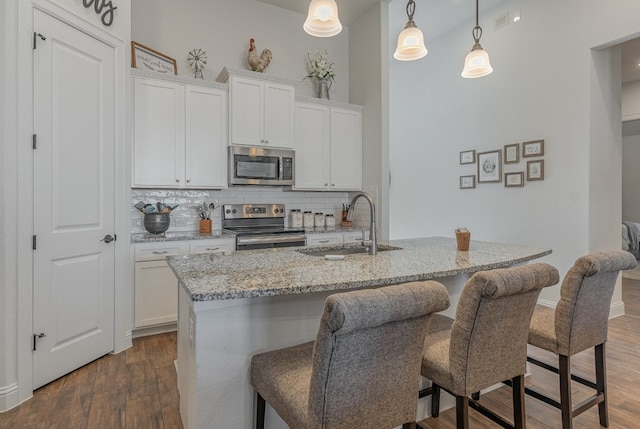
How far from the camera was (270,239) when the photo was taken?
11.8ft

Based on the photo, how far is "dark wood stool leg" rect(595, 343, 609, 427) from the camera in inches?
74.2

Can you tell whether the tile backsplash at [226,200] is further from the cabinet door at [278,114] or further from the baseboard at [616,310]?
the baseboard at [616,310]

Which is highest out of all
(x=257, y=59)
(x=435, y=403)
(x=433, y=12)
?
(x=433, y=12)

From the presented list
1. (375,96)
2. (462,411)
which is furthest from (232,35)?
(462,411)

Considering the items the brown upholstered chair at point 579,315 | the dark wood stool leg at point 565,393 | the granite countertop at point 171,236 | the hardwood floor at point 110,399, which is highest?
the granite countertop at point 171,236

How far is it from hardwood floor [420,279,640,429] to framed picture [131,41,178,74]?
3.70m

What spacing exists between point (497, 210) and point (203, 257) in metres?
3.73

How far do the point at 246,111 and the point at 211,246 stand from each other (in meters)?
1.42

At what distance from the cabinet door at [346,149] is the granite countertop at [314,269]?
2179 mm

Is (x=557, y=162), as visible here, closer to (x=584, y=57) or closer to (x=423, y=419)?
(x=584, y=57)

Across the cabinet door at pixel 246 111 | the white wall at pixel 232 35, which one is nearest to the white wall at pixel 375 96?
the white wall at pixel 232 35

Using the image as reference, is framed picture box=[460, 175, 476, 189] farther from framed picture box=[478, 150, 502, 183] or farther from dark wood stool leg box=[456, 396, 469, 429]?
dark wood stool leg box=[456, 396, 469, 429]

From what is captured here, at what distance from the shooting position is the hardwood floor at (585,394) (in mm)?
1958

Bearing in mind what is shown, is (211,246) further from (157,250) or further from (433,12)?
(433,12)
